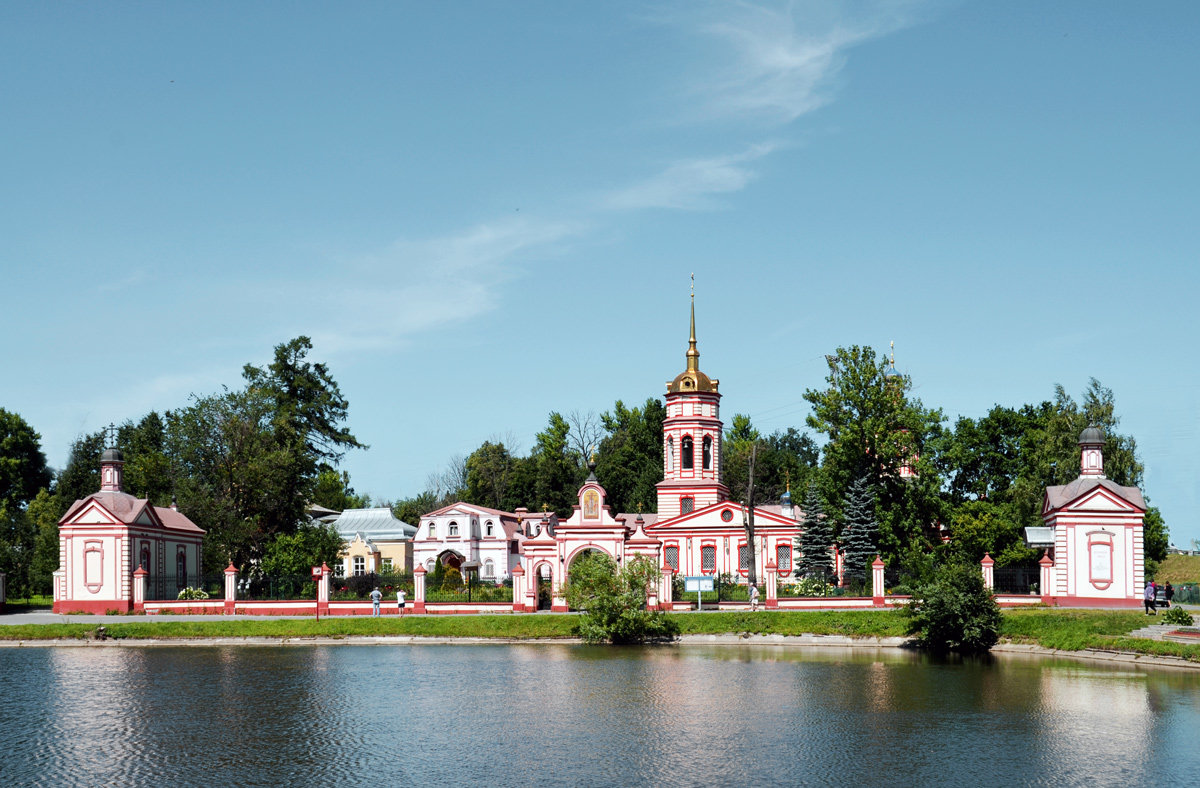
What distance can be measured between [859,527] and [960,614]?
52.7 feet

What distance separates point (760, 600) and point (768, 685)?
17555mm

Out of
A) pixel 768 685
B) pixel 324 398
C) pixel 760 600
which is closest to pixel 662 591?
pixel 760 600

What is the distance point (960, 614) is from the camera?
115 feet

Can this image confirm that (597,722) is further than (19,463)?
A: No

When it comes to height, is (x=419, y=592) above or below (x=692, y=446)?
below

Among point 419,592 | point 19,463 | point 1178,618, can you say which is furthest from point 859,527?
point 19,463

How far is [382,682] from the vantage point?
93.4ft

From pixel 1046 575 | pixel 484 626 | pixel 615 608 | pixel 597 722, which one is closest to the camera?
pixel 597 722

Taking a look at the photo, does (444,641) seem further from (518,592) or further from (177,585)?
(177,585)

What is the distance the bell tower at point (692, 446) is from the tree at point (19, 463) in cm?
4328

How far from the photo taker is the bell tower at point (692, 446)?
6388 cm

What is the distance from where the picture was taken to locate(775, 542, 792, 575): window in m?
59.8

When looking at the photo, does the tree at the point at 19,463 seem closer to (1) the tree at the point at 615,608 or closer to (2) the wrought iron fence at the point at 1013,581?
(1) the tree at the point at 615,608

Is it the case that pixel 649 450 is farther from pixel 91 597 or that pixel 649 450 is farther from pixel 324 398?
pixel 91 597
